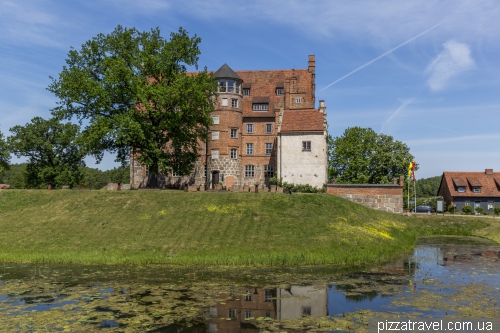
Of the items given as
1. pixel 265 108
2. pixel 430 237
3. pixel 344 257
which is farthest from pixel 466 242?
pixel 265 108

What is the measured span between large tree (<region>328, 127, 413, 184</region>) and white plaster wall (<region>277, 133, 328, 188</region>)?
21.2 m

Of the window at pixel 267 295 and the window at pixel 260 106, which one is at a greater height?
the window at pixel 260 106

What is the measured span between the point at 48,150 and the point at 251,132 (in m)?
28.5

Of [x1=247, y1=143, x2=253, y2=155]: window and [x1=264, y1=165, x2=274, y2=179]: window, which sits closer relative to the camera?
[x1=264, y1=165, x2=274, y2=179]: window

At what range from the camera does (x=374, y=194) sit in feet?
166

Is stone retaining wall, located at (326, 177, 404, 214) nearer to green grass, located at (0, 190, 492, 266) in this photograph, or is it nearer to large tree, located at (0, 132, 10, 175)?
green grass, located at (0, 190, 492, 266)

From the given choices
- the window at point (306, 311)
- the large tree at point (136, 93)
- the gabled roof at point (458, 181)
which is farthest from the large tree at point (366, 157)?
the window at point (306, 311)

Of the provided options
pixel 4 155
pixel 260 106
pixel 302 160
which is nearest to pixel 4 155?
pixel 4 155

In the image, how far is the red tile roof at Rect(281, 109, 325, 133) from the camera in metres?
55.8

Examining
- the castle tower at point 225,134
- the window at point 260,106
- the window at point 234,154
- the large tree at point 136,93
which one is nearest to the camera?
the large tree at point 136,93

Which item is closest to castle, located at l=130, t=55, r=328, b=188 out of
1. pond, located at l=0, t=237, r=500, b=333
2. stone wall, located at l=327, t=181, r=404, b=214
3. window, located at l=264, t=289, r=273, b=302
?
stone wall, located at l=327, t=181, r=404, b=214

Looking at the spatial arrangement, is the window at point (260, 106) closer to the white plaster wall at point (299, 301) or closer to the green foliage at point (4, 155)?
the green foliage at point (4, 155)

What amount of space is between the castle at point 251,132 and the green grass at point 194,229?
1494 centimetres

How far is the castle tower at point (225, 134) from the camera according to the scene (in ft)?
197
